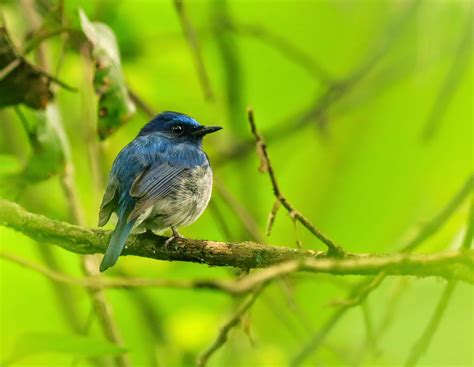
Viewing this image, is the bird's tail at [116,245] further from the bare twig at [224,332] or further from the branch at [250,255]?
the bare twig at [224,332]

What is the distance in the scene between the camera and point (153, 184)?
4359 mm

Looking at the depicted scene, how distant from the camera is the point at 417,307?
464 centimetres

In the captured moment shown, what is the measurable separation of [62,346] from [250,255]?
714 mm

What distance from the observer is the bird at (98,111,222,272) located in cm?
421

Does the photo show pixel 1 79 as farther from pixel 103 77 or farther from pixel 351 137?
pixel 351 137

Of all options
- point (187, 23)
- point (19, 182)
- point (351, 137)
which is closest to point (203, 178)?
point (187, 23)

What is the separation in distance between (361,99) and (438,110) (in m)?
1.06

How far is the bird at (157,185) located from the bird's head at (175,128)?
12 cm

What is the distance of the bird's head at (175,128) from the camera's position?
5.01 metres

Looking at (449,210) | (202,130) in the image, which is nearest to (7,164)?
(449,210)

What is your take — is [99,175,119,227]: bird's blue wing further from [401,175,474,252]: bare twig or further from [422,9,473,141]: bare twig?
[401,175,474,252]: bare twig

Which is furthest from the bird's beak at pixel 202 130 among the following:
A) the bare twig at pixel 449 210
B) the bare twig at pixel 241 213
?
the bare twig at pixel 449 210

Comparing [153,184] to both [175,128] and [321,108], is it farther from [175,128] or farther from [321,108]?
[321,108]

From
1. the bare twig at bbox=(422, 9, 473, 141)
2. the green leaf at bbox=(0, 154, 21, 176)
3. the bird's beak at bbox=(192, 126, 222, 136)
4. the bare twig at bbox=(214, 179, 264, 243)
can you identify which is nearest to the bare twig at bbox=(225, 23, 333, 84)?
the bird's beak at bbox=(192, 126, 222, 136)
